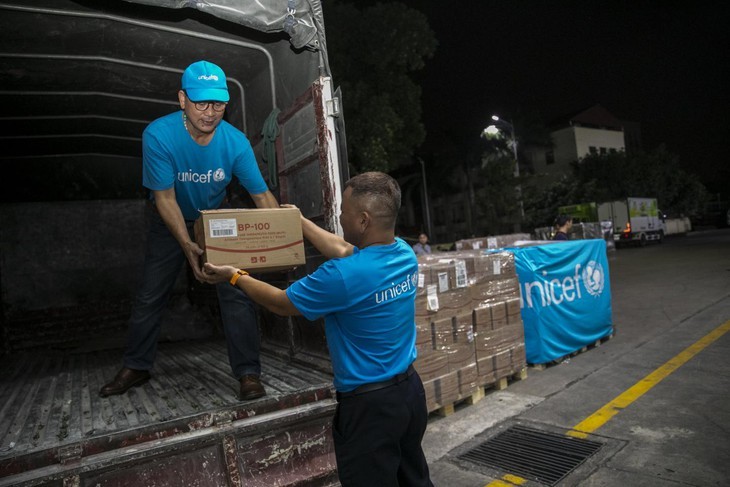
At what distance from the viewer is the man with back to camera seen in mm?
2070

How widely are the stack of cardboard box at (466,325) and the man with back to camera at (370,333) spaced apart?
225 cm

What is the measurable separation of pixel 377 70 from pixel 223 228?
18.1m

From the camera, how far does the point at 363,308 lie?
2.13m

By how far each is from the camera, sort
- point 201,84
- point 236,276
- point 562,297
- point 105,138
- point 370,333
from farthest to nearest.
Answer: point 105,138
point 562,297
point 201,84
point 236,276
point 370,333

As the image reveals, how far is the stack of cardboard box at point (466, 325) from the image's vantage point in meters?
4.56

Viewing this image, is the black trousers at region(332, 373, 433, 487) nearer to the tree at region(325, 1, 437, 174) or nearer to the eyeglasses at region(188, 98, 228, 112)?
the eyeglasses at region(188, 98, 228, 112)

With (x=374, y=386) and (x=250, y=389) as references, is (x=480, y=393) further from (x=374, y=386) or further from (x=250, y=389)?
(x=374, y=386)

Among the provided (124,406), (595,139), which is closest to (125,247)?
(124,406)

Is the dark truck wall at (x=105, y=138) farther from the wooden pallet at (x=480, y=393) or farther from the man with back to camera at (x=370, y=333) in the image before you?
the wooden pallet at (x=480, y=393)

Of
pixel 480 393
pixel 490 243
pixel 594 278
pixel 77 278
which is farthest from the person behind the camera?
pixel 490 243

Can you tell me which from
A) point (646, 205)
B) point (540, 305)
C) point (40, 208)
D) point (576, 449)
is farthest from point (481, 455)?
point (646, 205)

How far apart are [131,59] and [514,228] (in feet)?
→ 114

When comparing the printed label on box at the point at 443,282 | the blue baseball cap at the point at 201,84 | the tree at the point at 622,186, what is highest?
the tree at the point at 622,186

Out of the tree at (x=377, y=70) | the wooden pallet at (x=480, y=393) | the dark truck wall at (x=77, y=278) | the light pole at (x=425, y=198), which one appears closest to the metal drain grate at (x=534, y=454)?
the wooden pallet at (x=480, y=393)
